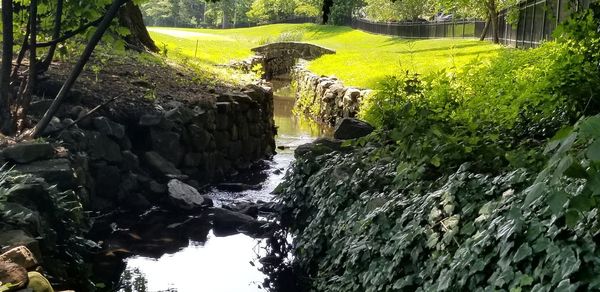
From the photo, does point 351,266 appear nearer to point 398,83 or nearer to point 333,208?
point 333,208

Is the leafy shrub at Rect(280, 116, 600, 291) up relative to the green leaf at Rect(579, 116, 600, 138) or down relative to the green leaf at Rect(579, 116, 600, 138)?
down

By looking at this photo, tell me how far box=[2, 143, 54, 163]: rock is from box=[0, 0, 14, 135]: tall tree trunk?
25.9 inches

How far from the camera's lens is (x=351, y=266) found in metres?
4.98

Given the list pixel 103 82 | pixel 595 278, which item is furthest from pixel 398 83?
pixel 103 82

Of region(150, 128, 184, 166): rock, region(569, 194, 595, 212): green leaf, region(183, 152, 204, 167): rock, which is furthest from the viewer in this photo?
region(183, 152, 204, 167): rock

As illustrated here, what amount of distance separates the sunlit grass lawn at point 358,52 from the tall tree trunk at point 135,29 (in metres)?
0.84

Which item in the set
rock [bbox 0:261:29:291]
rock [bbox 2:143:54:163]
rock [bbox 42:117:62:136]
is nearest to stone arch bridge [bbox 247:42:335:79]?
rock [bbox 42:117:62:136]

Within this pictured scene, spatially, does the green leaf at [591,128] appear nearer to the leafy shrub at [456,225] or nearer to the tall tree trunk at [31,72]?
the leafy shrub at [456,225]

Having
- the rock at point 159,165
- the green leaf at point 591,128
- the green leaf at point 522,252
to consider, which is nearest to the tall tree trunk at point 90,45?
the rock at point 159,165

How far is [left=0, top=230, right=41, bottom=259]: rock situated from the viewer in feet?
16.7

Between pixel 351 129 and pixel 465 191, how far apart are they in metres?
4.36

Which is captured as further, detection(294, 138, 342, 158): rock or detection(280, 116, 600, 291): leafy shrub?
detection(294, 138, 342, 158): rock

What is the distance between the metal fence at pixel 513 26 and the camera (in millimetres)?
16906

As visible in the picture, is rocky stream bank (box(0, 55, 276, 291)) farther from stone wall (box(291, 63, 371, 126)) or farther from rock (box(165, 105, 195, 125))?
stone wall (box(291, 63, 371, 126))
